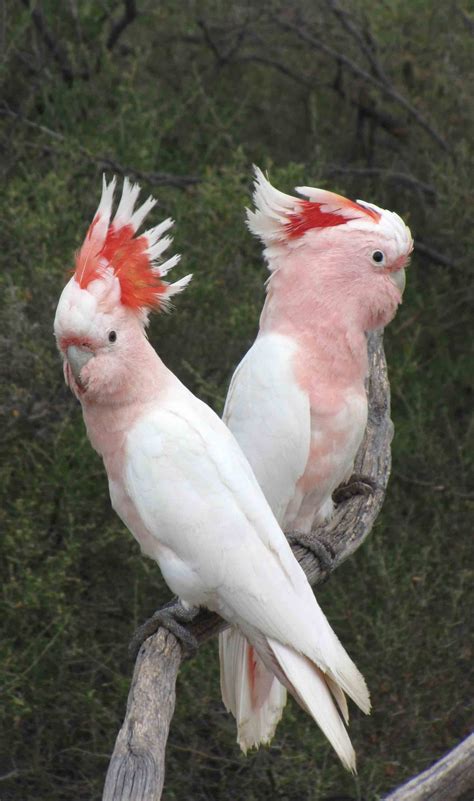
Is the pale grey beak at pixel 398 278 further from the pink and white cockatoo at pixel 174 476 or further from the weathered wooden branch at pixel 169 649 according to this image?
the pink and white cockatoo at pixel 174 476

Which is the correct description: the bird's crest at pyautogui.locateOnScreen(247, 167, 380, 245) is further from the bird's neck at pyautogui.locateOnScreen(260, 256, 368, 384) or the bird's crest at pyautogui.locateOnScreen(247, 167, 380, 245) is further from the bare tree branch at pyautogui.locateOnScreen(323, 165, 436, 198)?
the bare tree branch at pyautogui.locateOnScreen(323, 165, 436, 198)

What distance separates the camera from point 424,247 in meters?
4.94

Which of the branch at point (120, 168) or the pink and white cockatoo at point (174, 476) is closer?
the pink and white cockatoo at point (174, 476)

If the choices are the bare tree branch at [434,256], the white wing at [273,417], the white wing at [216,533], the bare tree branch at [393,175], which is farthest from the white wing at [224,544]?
the bare tree branch at [393,175]

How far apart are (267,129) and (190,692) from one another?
3.06 metres

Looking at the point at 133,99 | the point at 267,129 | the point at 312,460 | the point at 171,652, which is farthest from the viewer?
the point at 267,129

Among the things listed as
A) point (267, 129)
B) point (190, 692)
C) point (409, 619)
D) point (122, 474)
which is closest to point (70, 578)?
point (190, 692)

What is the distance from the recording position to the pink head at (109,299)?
2.40 m

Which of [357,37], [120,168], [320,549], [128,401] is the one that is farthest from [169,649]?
[357,37]

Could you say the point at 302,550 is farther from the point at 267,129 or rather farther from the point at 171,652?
the point at 267,129

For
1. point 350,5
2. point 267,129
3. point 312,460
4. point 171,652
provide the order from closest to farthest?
point 171,652 → point 312,460 → point 350,5 → point 267,129

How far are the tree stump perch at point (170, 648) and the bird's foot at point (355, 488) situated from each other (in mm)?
11

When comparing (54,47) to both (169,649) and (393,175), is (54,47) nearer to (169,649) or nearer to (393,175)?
(393,175)

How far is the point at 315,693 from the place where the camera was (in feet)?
7.75
